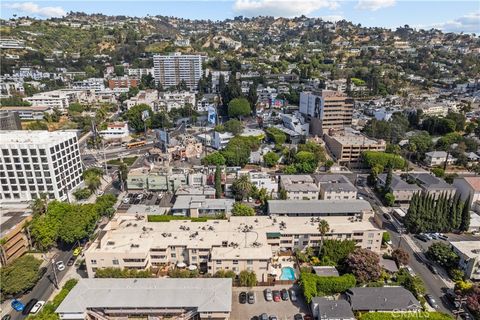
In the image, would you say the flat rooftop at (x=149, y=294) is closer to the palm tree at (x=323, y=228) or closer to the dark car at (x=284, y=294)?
the dark car at (x=284, y=294)

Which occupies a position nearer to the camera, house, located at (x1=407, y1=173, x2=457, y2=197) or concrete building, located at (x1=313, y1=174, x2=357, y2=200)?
concrete building, located at (x1=313, y1=174, x2=357, y2=200)

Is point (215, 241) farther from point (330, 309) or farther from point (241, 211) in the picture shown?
point (330, 309)

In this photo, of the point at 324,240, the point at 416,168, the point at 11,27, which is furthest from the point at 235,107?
the point at 11,27

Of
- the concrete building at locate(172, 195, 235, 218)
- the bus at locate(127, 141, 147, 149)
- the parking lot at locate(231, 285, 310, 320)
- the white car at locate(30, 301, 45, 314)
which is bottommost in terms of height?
the parking lot at locate(231, 285, 310, 320)

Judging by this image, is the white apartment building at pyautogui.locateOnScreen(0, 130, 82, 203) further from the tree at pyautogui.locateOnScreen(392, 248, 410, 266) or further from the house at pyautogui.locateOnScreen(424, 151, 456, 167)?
the house at pyautogui.locateOnScreen(424, 151, 456, 167)

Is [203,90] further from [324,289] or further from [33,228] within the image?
[324,289]

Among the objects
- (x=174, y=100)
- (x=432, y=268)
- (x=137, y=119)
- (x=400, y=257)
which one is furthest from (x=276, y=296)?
(x=174, y=100)

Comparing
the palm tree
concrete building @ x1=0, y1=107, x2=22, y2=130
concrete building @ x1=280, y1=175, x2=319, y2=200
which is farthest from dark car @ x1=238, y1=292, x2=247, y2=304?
concrete building @ x1=0, y1=107, x2=22, y2=130
